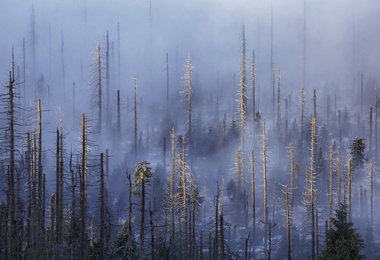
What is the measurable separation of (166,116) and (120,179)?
83.1 ft

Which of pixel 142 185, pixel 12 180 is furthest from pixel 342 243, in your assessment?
pixel 12 180

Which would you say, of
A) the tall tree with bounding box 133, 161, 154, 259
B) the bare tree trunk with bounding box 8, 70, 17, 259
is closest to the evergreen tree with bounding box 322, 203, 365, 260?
the tall tree with bounding box 133, 161, 154, 259

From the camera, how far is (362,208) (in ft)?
168

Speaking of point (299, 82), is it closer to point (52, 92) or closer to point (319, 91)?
point (319, 91)

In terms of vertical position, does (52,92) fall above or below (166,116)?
above

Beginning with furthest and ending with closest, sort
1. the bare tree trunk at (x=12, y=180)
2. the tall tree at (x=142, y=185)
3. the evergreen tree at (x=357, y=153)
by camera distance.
Answer: 1. the evergreen tree at (x=357, y=153)
2. the tall tree at (x=142, y=185)
3. the bare tree trunk at (x=12, y=180)

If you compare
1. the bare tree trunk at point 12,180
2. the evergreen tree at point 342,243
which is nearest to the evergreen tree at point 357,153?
the evergreen tree at point 342,243

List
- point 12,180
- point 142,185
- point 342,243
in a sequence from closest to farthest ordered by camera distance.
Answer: point 12,180 < point 142,185 < point 342,243

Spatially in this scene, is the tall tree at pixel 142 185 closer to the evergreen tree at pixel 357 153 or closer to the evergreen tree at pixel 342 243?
the evergreen tree at pixel 342 243

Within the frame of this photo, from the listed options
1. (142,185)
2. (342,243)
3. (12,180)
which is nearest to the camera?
(12,180)

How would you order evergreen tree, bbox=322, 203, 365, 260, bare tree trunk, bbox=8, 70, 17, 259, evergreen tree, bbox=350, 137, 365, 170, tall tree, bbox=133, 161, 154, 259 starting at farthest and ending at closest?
evergreen tree, bbox=350, 137, 365, 170 → evergreen tree, bbox=322, 203, 365, 260 → tall tree, bbox=133, 161, 154, 259 → bare tree trunk, bbox=8, 70, 17, 259

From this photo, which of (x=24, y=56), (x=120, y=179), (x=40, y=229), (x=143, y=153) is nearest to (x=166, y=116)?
(x=143, y=153)

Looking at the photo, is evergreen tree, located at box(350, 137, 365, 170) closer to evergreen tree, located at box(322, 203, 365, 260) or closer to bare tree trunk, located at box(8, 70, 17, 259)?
evergreen tree, located at box(322, 203, 365, 260)

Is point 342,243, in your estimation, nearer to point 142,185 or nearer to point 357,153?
point 142,185
